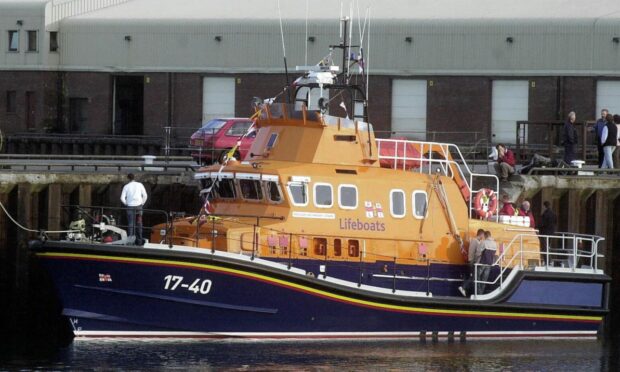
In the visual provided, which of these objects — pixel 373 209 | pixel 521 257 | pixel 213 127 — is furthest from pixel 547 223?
pixel 213 127

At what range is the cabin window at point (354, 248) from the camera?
25234 mm

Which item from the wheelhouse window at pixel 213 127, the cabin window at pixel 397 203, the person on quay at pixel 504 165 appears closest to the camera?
the cabin window at pixel 397 203

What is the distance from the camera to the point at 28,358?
23.6 m

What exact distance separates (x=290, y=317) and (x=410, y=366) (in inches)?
92.6

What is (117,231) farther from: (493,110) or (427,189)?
(493,110)

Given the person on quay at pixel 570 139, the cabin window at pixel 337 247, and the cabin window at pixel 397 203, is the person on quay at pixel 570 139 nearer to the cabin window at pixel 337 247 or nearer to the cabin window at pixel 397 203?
the cabin window at pixel 397 203

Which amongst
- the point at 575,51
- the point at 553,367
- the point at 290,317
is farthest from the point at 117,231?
the point at 575,51

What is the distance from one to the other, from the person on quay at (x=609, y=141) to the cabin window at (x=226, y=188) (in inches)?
375

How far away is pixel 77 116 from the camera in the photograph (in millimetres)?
54812

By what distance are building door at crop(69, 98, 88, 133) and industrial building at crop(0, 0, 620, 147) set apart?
50mm

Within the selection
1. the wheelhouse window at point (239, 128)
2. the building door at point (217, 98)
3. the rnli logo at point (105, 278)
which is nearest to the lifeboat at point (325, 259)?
the rnli logo at point (105, 278)

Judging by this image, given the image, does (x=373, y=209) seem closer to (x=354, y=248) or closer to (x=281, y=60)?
(x=354, y=248)

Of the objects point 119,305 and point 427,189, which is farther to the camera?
point 427,189

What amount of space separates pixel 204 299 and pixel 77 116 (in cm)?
3170
